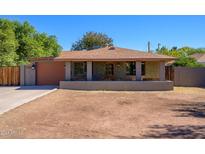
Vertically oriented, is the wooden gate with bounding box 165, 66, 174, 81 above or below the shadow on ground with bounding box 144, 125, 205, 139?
above

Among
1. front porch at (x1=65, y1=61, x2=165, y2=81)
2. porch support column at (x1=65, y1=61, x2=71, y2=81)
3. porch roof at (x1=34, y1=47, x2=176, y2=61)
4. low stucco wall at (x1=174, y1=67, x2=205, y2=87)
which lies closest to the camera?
porch roof at (x1=34, y1=47, x2=176, y2=61)

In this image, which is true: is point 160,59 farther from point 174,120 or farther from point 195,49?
point 195,49

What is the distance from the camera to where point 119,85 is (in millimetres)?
25750

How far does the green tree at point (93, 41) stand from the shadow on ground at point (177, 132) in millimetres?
43215

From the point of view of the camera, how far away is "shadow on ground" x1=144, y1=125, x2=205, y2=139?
29.9 feet

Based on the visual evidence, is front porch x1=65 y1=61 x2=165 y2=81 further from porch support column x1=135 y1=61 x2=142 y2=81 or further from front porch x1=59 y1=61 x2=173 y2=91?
porch support column x1=135 y1=61 x2=142 y2=81

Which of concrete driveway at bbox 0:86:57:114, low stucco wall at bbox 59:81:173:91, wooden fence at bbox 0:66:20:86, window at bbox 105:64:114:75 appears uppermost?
window at bbox 105:64:114:75

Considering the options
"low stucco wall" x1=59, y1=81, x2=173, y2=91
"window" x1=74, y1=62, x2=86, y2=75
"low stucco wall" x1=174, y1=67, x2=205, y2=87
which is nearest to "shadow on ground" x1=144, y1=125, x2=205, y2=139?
"low stucco wall" x1=59, y1=81, x2=173, y2=91

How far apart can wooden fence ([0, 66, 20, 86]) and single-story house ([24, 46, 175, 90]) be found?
167 cm

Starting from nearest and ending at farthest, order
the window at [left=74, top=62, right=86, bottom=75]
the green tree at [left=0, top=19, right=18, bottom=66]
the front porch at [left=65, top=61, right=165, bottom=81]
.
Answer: the front porch at [left=65, top=61, right=165, bottom=81], the window at [left=74, top=62, right=86, bottom=75], the green tree at [left=0, top=19, right=18, bottom=66]

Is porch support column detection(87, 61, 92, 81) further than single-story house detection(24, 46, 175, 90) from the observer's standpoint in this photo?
Yes

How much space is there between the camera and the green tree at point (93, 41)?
175 feet

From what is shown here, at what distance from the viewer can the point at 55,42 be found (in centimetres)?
6444
